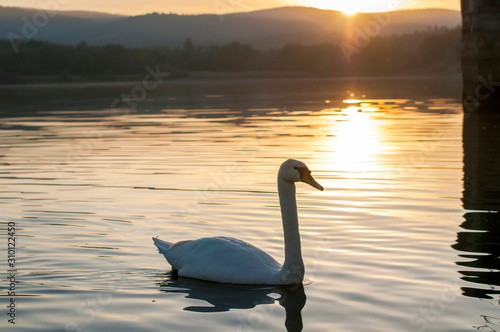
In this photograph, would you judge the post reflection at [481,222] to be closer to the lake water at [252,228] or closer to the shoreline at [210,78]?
the lake water at [252,228]

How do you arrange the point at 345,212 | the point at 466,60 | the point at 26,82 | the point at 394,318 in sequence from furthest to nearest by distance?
1. the point at 26,82
2. the point at 466,60
3. the point at 345,212
4. the point at 394,318

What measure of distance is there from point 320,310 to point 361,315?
42 cm

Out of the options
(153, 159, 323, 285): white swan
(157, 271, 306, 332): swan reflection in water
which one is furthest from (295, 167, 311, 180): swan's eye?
(157, 271, 306, 332): swan reflection in water

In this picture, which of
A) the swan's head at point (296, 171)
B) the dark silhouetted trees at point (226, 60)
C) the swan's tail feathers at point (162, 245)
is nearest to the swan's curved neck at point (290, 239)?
the swan's head at point (296, 171)

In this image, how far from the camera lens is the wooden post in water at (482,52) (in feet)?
87.5

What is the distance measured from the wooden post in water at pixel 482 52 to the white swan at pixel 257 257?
20.3 m

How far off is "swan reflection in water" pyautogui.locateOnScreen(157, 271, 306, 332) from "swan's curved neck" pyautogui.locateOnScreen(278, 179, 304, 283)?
0.51ft

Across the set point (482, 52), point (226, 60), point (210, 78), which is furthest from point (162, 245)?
point (226, 60)

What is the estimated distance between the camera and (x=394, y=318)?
277 inches

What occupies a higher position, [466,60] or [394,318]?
[466,60]

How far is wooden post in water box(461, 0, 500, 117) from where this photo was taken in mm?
26656

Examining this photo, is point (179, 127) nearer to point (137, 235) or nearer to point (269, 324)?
point (137, 235)

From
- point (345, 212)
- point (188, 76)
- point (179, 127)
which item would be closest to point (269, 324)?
point (345, 212)

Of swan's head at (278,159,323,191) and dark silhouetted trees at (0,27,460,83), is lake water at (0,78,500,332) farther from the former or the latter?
dark silhouetted trees at (0,27,460,83)
